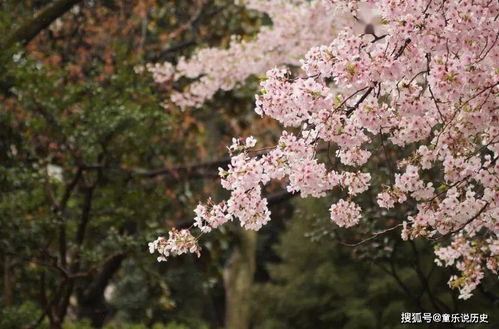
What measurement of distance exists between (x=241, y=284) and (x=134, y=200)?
6479 millimetres

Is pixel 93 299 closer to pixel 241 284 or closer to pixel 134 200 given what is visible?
pixel 134 200

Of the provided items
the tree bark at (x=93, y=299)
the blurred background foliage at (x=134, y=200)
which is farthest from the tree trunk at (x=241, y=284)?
the tree bark at (x=93, y=299)

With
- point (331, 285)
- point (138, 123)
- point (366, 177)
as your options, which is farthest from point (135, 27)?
point (366, 177)

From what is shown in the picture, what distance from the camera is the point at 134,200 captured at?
7.10 m

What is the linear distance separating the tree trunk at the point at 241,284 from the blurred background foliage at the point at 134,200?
1.0 inches

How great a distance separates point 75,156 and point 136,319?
9.27 metres

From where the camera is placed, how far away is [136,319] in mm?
15328

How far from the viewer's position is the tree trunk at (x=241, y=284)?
13117 mm

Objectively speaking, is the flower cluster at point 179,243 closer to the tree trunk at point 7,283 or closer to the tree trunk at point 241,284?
the tree trunk at point 7,283

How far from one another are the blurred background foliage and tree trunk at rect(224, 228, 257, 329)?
0.03 metres

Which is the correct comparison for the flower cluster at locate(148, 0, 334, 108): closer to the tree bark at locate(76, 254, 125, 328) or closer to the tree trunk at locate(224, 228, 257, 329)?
the tree bark at locate(76, 254, 125, 328)

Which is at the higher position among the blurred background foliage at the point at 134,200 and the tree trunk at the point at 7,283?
the blurred background foliage at the point at 134,200

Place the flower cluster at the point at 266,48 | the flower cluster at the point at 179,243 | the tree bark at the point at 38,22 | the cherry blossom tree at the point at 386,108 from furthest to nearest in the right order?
the flower cluster at the point at 266,48 → the tree bark at the point at 38,22 → the flower cluster at the point at 179,243 → the cherry blossom tree at the point at 386,108

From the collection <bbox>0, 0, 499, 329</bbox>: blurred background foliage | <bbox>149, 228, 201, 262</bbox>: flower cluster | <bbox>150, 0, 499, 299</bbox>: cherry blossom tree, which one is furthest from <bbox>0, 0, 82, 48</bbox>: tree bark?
<bbox>149, 228, 201, 262</bbox>: flower cluster
